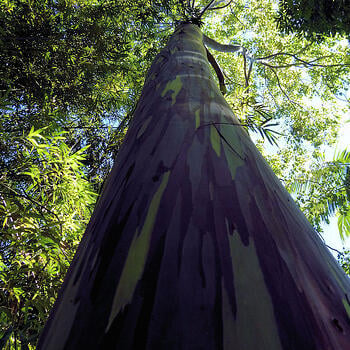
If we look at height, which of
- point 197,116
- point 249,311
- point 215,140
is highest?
point 197,116

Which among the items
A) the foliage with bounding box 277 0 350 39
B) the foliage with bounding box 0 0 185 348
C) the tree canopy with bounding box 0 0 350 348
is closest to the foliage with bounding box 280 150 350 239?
the tree canopy with bounding box 0 0 350 348

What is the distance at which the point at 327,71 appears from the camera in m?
6.38

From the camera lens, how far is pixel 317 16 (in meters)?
3.22

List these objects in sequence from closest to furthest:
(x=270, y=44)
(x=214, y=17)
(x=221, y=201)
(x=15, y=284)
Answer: (x=221, y=201) < (x=15, y=284) < (x=270, y=44) < (x=214, y=17)

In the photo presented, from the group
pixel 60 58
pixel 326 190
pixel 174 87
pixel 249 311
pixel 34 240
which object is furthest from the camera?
pixel 326 190

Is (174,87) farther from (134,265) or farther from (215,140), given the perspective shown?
(134,265)

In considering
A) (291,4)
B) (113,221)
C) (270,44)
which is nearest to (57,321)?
(113,221)

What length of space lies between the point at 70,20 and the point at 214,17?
18.6ft

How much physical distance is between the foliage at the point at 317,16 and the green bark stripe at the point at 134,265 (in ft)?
11.8

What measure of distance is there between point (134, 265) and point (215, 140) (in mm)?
405

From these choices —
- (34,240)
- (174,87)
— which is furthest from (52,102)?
(174,87)

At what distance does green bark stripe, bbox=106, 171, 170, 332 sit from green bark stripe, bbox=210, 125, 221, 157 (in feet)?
0.76

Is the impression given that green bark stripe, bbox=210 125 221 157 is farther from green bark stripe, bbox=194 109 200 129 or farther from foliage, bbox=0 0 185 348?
foliage, bbox=0 0 185 348

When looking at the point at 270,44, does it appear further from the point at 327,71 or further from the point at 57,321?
the point at 57,321
